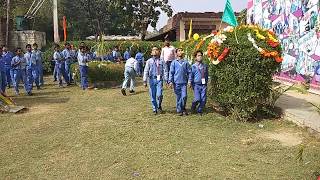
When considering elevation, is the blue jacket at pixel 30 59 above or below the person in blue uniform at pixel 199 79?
above

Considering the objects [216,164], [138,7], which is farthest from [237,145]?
[138,7]

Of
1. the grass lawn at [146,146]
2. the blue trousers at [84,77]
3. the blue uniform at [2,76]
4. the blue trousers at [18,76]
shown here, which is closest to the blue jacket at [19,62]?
the blue trousers at [18,76]

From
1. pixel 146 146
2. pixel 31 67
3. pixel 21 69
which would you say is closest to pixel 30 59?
pixel 31 67

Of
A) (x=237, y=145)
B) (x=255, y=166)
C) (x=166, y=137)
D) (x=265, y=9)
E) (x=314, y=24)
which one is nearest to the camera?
(x=255, y=166)

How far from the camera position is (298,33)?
14188 millimetres

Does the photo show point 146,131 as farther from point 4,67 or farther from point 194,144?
point 4,67

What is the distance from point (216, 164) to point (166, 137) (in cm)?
187

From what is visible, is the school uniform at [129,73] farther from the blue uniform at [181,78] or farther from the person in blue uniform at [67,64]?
the blue uniform at [181,78]

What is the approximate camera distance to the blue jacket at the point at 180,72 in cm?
1042

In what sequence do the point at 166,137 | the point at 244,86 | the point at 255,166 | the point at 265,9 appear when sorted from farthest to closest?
the point at 265,9 → the point at 244,86 → the point at 166,137 → the point at 255,166

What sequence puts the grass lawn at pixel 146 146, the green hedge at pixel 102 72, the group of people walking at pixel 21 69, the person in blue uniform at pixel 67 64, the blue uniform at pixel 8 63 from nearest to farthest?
1. the grass lawn at pixel 146 146
2. the group of people walking at pixel 21 69
3. the blue uniform at pixel 8 63
4. the green hedge at pixel 102 72
5. the person in blue uniform at pixel 67 64

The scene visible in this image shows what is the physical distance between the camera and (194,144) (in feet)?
26.0

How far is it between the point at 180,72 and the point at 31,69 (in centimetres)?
782

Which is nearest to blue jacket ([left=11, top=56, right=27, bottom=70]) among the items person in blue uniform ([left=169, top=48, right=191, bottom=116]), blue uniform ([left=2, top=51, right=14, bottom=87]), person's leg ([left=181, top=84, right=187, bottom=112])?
blue uniform ([left=2, top=51, right=14, bottom=87])
